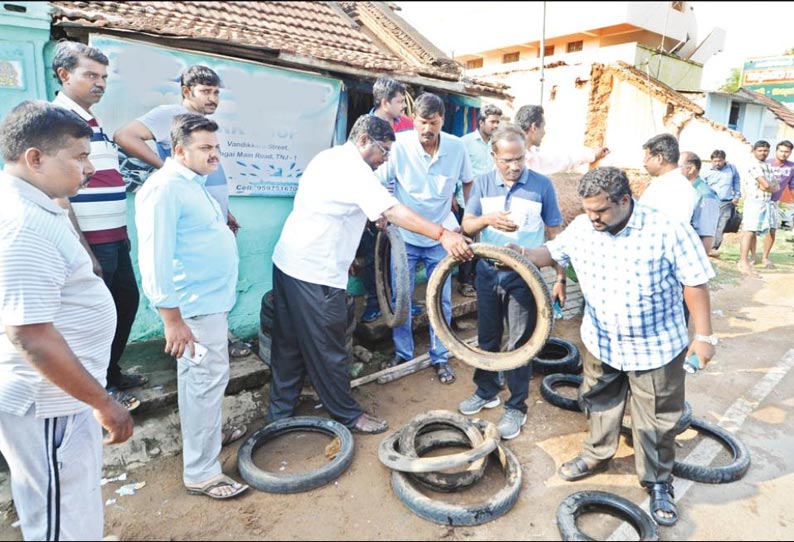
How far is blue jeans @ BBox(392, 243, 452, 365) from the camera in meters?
4.65

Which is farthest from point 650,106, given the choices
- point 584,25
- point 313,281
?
point 313,281

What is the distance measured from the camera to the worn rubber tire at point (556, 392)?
4.26m

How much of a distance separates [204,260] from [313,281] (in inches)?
33.5

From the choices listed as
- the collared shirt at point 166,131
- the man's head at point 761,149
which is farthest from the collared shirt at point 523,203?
the man's head at point 761,149

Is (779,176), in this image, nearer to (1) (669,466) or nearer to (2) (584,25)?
(1) (669,466)

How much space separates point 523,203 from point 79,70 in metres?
3.24

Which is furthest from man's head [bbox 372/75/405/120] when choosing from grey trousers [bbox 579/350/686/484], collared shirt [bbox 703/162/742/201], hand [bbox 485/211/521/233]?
collared shirt [bbox 703/162/742/201]

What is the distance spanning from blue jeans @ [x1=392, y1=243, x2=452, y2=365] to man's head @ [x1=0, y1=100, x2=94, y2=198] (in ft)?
9.75

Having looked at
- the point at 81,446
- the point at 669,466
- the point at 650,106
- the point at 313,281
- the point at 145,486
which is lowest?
the point at 145,486

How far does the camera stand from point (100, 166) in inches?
138

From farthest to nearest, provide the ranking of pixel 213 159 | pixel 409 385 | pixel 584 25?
1. pixel 584 25
2. pixel 409 385
3. pixel 213 159

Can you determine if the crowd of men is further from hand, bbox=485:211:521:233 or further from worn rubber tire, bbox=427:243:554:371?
worn rubber tire, bbox=427:243:554:371

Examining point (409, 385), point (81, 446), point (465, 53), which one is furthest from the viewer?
point (465, 53)

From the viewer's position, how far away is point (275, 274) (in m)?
3.77
